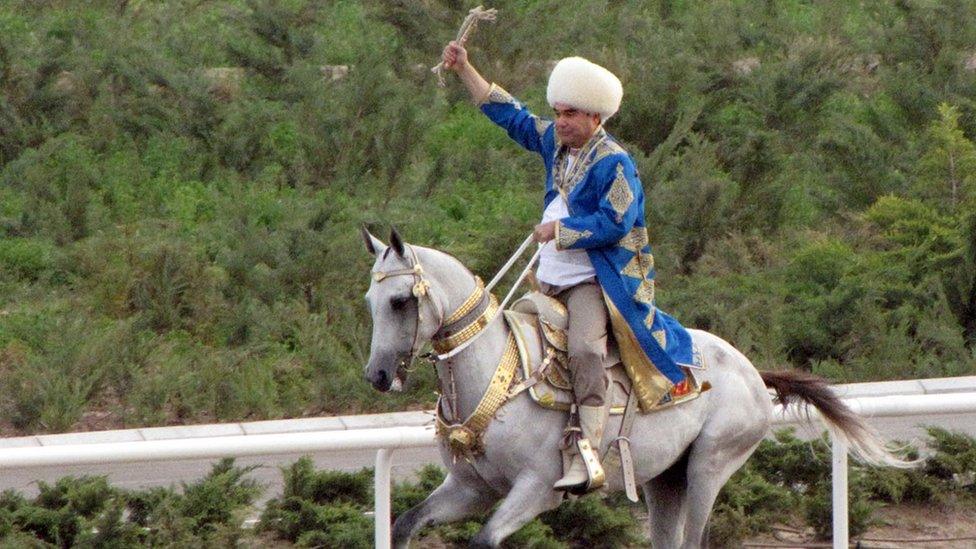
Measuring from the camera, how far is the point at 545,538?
7559mm

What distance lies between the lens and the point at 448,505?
6.43 meters

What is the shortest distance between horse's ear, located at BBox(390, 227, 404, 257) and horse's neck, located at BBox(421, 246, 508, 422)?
201 millimetres

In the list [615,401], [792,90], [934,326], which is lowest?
[615,401]

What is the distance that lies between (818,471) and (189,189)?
10.2m

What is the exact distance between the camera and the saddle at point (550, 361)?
21.0 ft

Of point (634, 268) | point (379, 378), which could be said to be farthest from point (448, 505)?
point (634, 268)

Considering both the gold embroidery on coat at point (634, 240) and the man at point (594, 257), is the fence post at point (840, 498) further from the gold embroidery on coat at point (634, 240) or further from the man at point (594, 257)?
the gold embroidery on coat at point (634, 240)

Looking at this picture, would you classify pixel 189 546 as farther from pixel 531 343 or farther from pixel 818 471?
pixel 818 471

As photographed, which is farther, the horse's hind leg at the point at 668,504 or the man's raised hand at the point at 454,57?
the horse's hind leg at the point at 668,504

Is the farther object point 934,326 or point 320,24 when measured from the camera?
point 320,24

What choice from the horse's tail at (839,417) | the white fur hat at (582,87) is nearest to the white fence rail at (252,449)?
the white fur hat at (582,87)

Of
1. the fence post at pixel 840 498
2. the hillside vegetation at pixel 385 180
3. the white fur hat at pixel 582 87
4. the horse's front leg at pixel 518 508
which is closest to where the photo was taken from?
the horse's front leg at pixel 518 508

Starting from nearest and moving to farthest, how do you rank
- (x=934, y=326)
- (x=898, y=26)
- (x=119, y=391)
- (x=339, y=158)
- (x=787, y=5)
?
(x=119, y=391) < (x=934, y=326) < (x=339, y=158) < (x=898, y=26) < (x=787, y=5)

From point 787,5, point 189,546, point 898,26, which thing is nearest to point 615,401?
point 189,546
